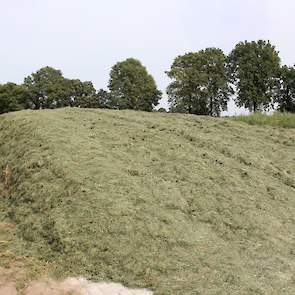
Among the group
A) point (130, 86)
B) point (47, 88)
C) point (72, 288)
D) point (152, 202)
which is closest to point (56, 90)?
point (47, 88)

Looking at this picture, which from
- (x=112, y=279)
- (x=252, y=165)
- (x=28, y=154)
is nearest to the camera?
(x=112, y=279)

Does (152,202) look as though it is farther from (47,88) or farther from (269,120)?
(47,88)

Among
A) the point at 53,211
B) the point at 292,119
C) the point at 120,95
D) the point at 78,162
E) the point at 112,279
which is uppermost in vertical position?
the point at 120,95

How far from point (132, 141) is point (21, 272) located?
13.7ft

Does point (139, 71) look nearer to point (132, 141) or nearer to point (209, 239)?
point (132, 141)

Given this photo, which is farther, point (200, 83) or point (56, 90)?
point (56, 90)

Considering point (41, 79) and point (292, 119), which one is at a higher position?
point (41, 79)

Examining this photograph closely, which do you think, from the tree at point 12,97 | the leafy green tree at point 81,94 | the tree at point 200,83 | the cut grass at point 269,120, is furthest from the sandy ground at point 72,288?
the tree at point 12,97

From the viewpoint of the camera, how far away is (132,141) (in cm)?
1079

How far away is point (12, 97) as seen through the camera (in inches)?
1310

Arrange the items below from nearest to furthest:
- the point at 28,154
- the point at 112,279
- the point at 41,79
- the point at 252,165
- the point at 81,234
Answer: the point at 112,279 < the point at 81,234 < the point at 28,154 < the point at 252,165 < the point at 41,79

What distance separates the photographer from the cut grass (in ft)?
47.4

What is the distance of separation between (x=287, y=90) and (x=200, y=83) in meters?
4.84

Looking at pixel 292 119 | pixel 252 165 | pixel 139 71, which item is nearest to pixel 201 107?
pixel 139 71
